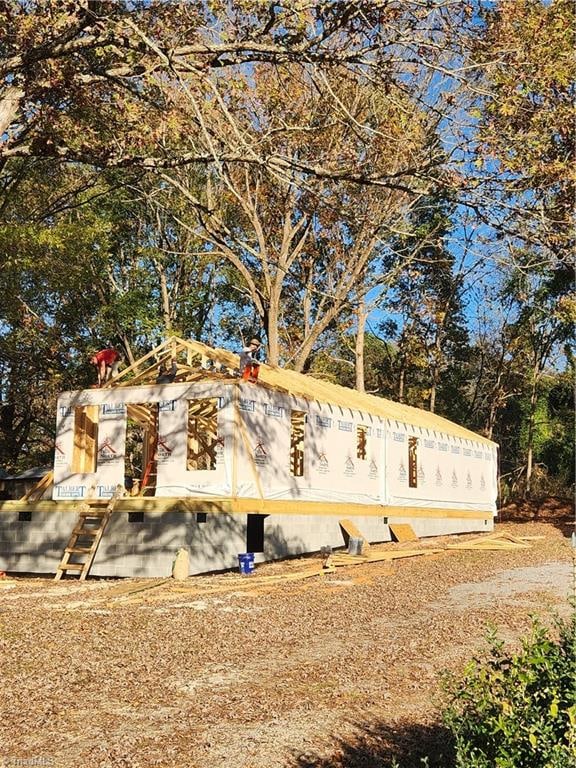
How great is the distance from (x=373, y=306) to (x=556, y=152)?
20782mm

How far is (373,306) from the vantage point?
30297 mm

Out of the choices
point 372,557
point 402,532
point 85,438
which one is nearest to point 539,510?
point 402,532

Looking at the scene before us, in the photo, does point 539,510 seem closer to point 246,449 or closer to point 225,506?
point 246,449

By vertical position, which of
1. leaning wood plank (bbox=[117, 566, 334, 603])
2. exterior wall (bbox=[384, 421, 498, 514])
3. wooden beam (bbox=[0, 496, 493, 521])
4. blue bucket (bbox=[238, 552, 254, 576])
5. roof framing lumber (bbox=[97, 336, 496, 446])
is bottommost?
leaning wood plank (bbox=[117, 566, 334, 603])

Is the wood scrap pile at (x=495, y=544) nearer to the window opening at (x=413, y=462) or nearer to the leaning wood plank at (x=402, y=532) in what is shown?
the leaning wood plank at (x=402, y=532)

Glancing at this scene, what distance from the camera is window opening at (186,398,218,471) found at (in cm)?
1841

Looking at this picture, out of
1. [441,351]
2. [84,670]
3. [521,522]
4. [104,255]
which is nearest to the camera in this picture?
[84,670]

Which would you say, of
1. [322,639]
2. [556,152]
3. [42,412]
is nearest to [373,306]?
[42,412]

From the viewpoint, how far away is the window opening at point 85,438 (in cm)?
1769

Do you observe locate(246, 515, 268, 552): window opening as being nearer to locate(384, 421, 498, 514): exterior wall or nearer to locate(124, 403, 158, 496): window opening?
locate(124, 403, 158, 496): window opening

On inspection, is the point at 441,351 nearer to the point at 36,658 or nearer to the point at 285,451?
the point at 285,451

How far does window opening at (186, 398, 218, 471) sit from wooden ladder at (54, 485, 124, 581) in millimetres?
2464

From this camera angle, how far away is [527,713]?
10.8ft

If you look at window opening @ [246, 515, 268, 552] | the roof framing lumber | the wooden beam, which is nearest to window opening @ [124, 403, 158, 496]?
the roof framing lumber
